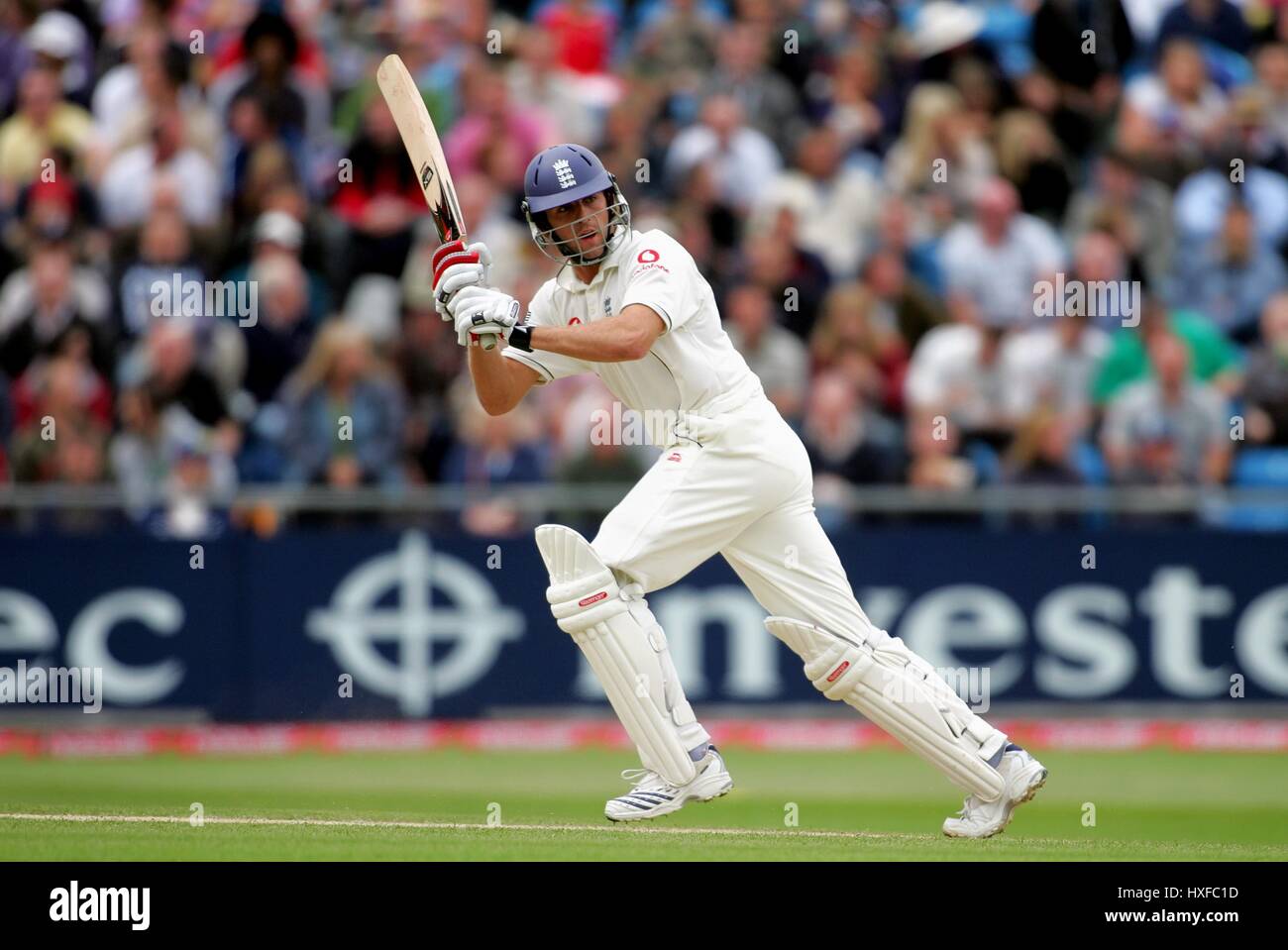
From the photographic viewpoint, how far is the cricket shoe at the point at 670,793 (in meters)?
7.67

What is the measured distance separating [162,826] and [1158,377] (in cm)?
729

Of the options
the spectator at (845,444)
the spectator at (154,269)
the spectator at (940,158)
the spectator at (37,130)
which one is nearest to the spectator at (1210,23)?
the spectator at (940,158)

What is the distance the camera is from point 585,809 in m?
8.67

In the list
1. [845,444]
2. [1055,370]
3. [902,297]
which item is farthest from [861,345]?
[1055,370]

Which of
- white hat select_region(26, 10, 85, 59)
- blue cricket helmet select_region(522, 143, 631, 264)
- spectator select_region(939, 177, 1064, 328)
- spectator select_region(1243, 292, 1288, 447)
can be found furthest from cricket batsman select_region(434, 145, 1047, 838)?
white hat select_region(26, 10, 85, 59)

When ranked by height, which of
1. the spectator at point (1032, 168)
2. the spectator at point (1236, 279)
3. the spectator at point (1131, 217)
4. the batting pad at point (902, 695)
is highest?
the spectator at point (1032, 168)

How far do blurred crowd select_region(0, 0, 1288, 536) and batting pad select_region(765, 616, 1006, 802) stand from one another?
4875mm

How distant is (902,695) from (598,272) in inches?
76.2

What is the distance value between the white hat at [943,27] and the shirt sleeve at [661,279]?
26.2ft

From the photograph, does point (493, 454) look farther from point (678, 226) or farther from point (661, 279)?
point (661, 279)

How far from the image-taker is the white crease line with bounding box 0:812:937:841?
7.71m

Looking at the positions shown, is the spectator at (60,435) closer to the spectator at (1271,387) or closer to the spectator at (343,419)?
the spectator at (343,419)

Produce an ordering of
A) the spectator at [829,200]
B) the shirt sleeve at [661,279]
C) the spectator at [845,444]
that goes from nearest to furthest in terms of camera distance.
Result: the shirt sleeve at [661,279], the spectator at [845,444], the spectator at [829,200]

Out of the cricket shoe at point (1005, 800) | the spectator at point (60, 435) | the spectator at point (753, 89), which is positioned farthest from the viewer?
the spectator at point (753, 89)
